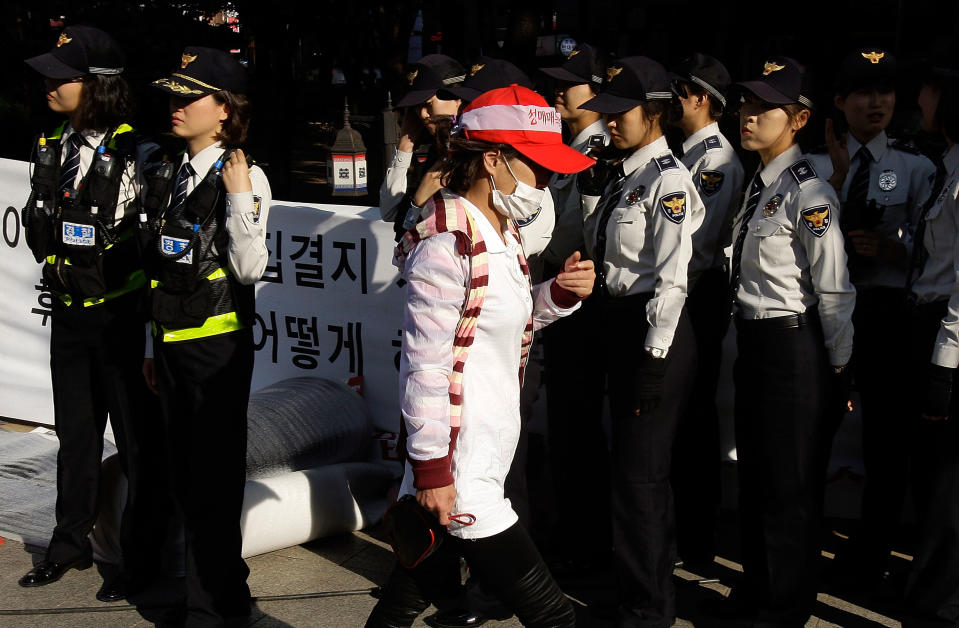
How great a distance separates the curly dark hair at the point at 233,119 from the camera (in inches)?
150

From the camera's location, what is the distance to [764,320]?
375 cm

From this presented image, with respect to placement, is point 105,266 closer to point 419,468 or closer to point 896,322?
point 419,468

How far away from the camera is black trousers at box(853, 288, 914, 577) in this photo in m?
4.17

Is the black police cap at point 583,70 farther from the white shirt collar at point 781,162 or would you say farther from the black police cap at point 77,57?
the black police cap at point 77,57

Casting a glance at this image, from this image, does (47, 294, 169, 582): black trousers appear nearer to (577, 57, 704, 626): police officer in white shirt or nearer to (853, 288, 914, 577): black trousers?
(577, 57, 704, 626): police officer in white shirt

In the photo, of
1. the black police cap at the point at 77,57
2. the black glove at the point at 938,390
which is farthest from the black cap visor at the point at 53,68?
the black glove at the point at 938,390

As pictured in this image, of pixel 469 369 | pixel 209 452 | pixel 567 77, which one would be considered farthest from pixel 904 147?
pixel 209 452

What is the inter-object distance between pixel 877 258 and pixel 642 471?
50.5 inches

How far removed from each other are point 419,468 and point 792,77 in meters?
2.13

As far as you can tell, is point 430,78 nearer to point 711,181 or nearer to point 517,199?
point 711,181

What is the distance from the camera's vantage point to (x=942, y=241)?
12.0 ft

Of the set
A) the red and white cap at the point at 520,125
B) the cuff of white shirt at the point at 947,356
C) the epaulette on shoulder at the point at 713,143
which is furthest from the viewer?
the epaulette on shoulder at the point at 713,143

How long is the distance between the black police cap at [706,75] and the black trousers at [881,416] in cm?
106

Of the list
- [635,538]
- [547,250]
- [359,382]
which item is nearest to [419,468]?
[635,538]
